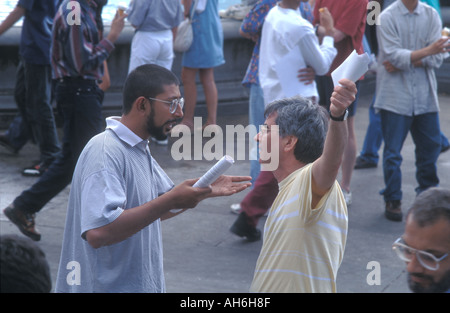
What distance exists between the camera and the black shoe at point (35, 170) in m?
7.43

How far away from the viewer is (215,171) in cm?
303

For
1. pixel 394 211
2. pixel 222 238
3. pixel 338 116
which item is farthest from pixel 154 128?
pixel 394 211

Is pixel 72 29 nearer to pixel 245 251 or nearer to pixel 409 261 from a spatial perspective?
pixel 245 251

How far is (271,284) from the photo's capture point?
120 inches

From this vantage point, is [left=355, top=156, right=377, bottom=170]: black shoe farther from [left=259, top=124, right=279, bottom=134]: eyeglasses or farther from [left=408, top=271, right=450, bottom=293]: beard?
[left=408, top=271, right=450, bottom=293]: beard

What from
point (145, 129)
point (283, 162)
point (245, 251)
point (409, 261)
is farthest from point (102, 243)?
point (245, 251)

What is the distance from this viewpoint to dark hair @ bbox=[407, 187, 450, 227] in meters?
2.39

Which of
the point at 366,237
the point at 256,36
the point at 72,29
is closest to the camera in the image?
the point at 72,29

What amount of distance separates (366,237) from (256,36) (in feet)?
6.17

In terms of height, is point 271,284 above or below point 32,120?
above

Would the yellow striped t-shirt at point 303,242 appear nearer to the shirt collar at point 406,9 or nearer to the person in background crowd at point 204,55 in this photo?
the shirt collar at point 406,9

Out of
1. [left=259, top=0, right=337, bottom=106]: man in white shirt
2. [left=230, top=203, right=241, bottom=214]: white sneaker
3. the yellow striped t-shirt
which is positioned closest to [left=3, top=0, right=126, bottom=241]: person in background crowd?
[left=259, top=0, right=337, bottom=106]: man in white shirt

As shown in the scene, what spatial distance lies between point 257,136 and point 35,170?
4513 mm
